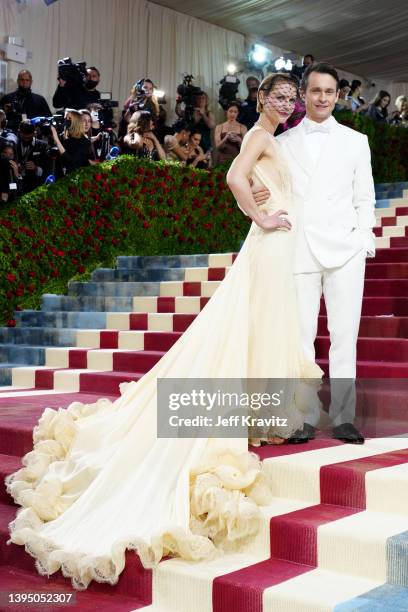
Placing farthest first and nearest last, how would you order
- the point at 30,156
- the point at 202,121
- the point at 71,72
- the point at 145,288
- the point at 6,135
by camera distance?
the point at 202,121
the point at 71,72
the point at 30,156
the point at 6,135
the point at 145,288

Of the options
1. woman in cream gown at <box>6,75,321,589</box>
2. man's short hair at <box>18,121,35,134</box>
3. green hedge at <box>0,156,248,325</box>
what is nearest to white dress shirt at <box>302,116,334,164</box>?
woman in cream gown at <box>6,75,321,589</box>

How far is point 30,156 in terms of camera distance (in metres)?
6.92

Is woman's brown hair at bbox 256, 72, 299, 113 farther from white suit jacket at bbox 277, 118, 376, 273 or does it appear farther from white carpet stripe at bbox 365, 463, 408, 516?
white carpet stripe at bbox 365, 463, 408, 516

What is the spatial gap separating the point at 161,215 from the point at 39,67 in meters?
3.48

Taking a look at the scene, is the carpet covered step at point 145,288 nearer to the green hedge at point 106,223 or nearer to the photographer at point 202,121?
the green hedge at point 106,223

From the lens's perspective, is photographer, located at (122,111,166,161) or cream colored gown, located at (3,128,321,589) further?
photographer, located at (122,111,166,161)

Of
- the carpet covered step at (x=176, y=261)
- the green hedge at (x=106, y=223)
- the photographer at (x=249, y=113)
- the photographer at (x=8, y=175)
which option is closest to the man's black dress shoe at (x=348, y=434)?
the carpet covered step at (x=176, y=261)

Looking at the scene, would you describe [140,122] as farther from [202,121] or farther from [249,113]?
[249,113]

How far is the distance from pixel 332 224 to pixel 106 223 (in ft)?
12.4

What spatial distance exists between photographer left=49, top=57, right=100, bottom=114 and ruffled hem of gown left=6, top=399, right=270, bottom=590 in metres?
5.88

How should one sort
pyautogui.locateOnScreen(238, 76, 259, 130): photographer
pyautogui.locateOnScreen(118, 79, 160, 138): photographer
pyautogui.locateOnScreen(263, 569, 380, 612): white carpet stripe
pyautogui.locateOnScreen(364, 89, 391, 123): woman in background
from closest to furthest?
1. pyautogui.locateOnScreen(263, 569, 380, 612): white carpet stripe
2. pyautogui.locateOnScreen(118, 79, 160, 138): photographer
3. pyautogui.locateOnScreen(238, 76, 259, 130): photographer
4. pyautogui.locateOnScreen(364, 89, 391, 123): woman in background

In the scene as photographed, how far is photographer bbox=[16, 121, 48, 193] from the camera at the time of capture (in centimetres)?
687

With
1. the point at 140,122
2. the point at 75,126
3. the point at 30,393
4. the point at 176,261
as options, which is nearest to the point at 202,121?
the point at 140,122

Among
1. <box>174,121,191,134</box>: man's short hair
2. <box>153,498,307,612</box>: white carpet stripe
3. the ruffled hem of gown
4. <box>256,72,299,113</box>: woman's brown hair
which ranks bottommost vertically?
<box>153,498,307,612</box>: white carpet stripe
